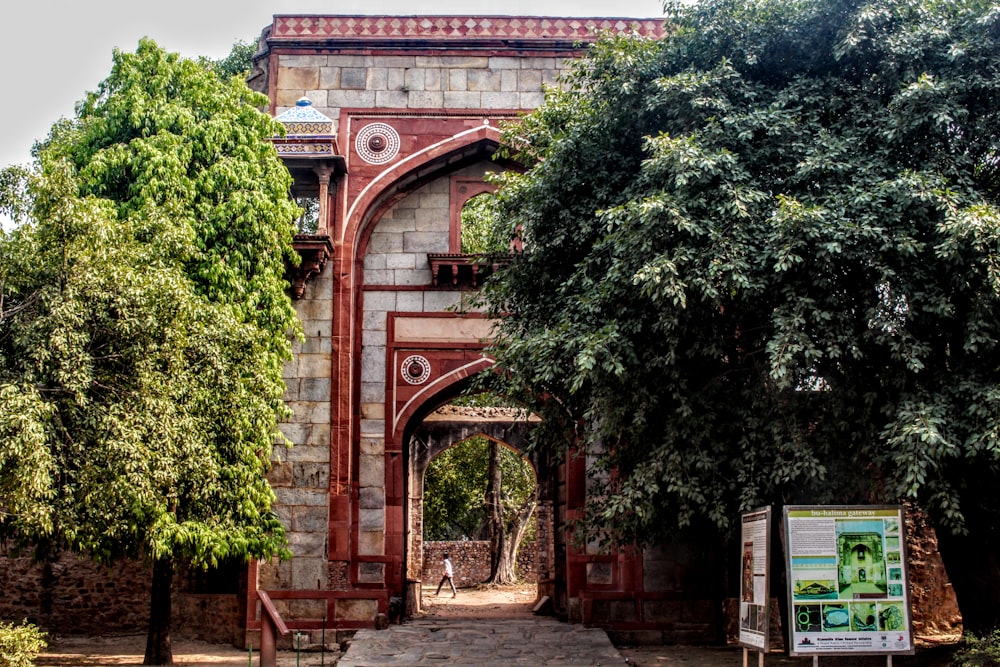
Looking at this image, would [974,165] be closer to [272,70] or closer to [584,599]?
[584,599]

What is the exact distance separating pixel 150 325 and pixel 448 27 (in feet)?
22.0

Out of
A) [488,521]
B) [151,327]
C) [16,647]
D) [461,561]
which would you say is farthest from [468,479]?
[16,647]

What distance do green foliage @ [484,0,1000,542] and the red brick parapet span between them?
12.5 ft

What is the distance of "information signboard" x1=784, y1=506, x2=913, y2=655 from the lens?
754 centimetres

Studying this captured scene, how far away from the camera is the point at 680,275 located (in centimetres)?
866

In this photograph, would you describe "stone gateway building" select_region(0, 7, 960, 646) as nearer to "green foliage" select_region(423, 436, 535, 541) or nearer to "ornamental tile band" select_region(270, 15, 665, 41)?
"ornamental tile band" select_region(270, 15, 665, 41)

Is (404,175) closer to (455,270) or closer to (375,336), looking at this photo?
(455,270)

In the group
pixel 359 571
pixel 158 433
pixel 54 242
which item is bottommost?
pixel 359 571

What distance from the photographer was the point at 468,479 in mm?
29812

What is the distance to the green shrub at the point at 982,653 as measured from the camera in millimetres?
8090

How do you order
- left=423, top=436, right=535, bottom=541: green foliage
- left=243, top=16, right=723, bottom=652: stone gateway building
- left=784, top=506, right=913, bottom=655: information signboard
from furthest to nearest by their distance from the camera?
1. left=423, top=436, right=535, bottom=541: green foliage
2. left=243, top=16, right=723, bottom=652: stone gateway building
3. left=784, top=506, right=913, bottom=655: information signboard

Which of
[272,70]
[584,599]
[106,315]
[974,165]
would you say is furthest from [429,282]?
A: [974,165]

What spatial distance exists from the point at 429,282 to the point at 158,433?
510cm

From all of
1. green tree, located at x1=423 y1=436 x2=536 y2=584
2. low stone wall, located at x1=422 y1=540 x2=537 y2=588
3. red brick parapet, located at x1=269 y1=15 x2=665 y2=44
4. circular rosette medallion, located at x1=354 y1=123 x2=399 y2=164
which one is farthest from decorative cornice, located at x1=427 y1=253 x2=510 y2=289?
low stone wall, located at x1=422 y1=540 x2=537 y2=588
